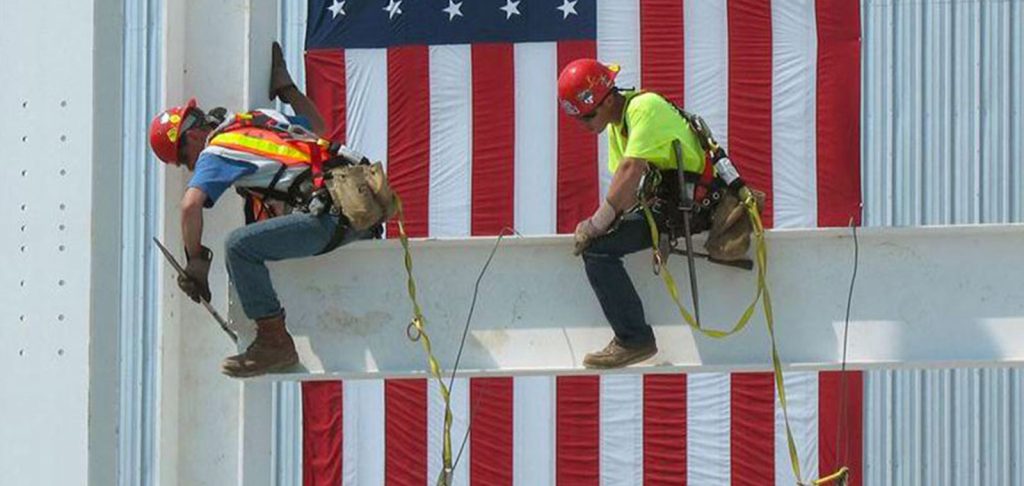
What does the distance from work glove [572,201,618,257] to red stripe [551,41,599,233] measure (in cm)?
430

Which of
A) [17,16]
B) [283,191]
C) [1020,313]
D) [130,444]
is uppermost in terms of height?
[17,16]

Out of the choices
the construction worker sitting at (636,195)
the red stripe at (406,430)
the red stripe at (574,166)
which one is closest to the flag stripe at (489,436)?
the red stripe at (406,430)

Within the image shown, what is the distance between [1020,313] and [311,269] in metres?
3.37

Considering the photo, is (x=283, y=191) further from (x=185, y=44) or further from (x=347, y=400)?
(x=347, y=400)

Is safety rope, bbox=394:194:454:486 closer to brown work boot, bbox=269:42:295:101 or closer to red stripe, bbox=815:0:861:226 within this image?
brown work boot, bbox=269:42:295:101

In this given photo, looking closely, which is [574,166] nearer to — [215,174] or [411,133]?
[411,133]

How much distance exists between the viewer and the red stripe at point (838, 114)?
1270 cm

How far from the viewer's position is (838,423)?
12602 mm

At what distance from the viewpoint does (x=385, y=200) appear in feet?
28.4

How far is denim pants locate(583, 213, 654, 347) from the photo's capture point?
8539mm

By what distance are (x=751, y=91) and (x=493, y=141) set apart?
71.8 inches

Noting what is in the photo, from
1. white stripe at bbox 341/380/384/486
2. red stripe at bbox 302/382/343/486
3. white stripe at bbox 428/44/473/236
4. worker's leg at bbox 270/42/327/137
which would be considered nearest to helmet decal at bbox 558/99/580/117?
worker's leg at bbox 270/42/327/137

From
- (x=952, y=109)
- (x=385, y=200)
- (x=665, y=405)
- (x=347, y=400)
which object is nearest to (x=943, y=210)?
(x=952, y=109)

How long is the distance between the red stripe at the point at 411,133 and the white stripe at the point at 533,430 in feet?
4.43
